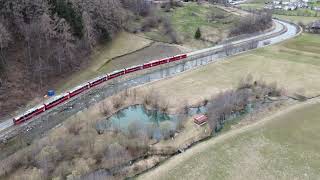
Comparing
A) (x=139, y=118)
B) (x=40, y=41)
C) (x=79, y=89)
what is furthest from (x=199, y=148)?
(x=40, y=41)

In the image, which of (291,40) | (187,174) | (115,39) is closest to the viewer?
(187,174)

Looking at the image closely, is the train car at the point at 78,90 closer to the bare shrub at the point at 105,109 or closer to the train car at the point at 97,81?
the train car at the point at 97,81

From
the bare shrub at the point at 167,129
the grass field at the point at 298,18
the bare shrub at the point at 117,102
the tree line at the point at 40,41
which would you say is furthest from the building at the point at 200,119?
the grass field at the point at 298,18

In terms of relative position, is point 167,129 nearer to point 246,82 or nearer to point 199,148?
point 199,148

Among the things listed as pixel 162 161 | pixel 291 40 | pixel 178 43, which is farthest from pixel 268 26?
pixel 162 161

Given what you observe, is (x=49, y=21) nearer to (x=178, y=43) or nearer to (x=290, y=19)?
(x=178, y=43)

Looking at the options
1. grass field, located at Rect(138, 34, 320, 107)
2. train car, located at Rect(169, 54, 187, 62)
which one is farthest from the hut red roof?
train car, located at Rect(169, 54, 187, 62)

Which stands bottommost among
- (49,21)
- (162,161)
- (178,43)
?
(162,161)
